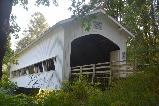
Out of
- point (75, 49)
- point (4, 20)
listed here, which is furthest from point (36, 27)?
point (4, 20)

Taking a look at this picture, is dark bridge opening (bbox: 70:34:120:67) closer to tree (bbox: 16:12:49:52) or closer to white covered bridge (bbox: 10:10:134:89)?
white covered bridge (bbox: 10:10:134:89)

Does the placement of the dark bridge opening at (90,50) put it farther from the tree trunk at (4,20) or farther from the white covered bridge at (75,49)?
the tree trunk at (4,20)

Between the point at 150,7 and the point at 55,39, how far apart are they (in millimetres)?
14698

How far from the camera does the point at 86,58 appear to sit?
842 inches

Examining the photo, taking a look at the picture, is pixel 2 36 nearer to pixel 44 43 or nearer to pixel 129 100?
pixel 129 100

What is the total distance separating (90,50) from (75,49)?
1.60 m

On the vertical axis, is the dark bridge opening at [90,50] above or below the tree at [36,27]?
below

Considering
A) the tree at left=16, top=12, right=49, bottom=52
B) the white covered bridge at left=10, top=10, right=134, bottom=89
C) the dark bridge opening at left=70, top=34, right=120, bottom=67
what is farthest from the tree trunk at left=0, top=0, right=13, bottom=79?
the tree at left=16, top=12, right=49, bottom=52

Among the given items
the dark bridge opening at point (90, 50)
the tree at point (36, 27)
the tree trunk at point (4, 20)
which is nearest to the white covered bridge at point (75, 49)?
the dark bridge opening at point (90, 50)

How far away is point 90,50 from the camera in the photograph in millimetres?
21078

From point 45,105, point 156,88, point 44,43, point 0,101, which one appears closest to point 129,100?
point 156,88

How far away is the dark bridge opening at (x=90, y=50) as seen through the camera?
18559 mm

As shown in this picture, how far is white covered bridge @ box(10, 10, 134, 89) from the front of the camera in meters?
13.8

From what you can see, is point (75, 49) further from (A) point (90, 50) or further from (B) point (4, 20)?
(B) point (4, 20)
